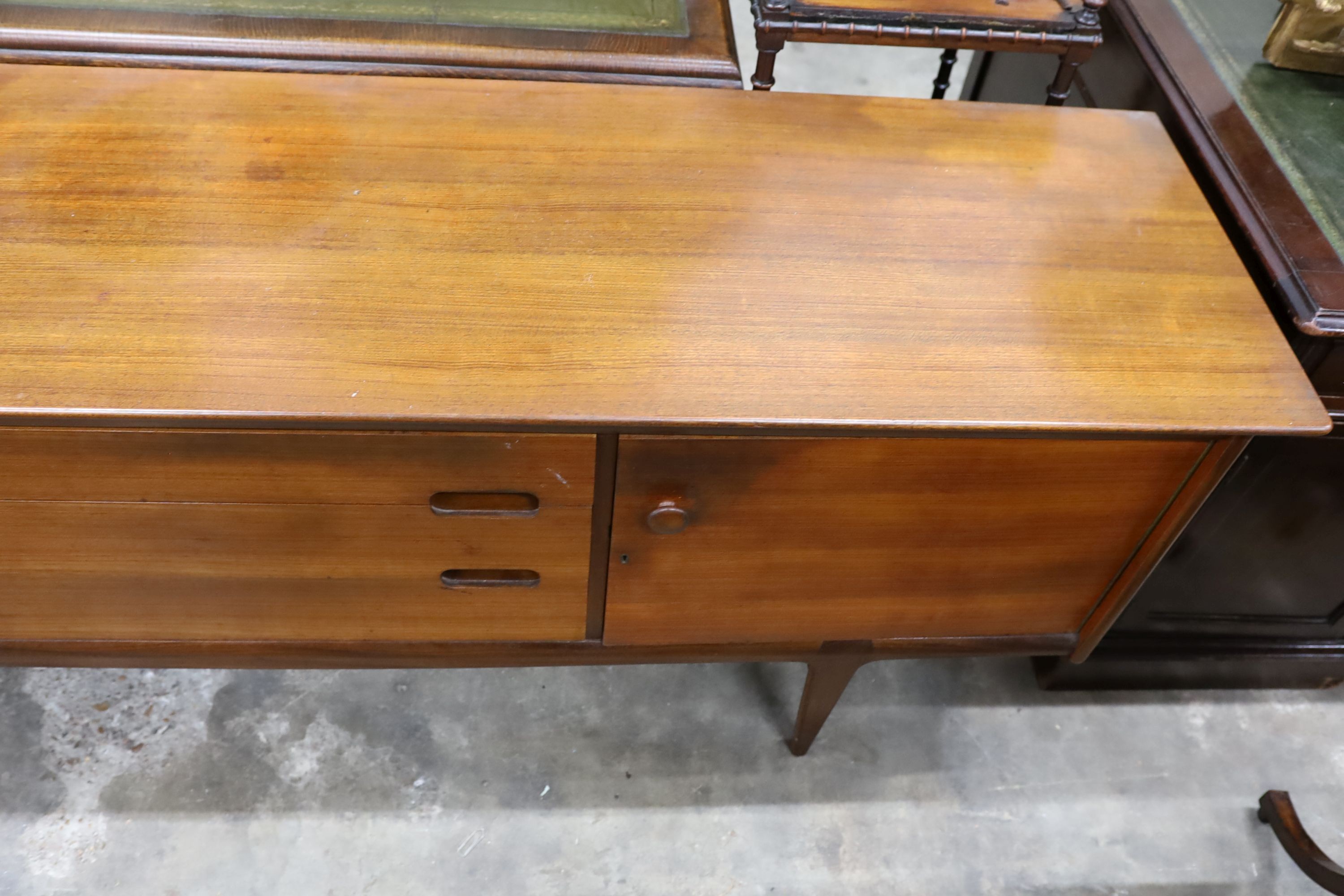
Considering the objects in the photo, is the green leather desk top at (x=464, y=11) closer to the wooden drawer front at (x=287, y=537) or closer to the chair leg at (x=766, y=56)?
the chair leg at (x=766, y=56)

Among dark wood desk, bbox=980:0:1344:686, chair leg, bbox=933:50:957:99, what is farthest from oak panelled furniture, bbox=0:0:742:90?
dark wood desk, bbox=980:0:1344:686

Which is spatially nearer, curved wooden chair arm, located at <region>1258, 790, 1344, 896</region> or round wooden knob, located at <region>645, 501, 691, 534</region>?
round wooden knob, located at <region>645, 501, 691, 534</region>

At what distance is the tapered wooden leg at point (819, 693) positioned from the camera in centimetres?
113

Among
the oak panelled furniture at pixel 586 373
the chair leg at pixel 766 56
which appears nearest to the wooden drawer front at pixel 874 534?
the oak panelled furniture at pixel 586 373

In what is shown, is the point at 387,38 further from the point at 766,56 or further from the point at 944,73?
the point at 944,73

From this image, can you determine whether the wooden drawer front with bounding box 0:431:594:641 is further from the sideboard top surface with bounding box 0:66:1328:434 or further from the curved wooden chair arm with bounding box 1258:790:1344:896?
the curved wooden chair arm with bounding box 1258:790:1344:896

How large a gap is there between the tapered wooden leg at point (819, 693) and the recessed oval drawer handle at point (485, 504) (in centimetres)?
38

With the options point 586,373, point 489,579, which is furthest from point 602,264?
point 489,579

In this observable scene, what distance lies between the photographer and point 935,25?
123cm

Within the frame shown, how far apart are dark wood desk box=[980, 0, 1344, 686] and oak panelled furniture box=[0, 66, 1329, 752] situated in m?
0.09

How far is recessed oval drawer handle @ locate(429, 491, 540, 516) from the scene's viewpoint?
887 mm

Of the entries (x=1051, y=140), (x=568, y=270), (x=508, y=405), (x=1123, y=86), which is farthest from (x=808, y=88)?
(x=508, y=405)

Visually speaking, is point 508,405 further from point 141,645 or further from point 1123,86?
point 1123,86

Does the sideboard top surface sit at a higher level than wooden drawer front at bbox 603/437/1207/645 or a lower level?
higher
